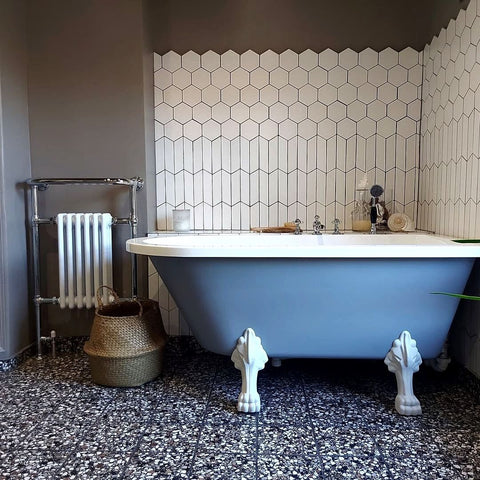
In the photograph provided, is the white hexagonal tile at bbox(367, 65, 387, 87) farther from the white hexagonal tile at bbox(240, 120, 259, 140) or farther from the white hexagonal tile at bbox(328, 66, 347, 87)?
the white hexagonal tile at bbox(240, 120, 259, 140)

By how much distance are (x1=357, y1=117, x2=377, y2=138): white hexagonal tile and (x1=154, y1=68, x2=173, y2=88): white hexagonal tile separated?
115cm

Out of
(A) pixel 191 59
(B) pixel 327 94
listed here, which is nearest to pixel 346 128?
(B) pixel 327 94

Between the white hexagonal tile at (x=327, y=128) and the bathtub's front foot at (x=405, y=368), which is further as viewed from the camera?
the white hexagonal tile at (x=327, y=128)

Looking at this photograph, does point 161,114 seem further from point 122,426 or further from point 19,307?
point 122,426

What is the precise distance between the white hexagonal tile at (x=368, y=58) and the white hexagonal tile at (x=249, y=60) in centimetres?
60

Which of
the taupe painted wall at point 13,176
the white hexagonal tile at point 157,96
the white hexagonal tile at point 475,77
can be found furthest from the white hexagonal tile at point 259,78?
the taupe painted wall at point 13,176

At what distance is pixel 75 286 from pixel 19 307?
296mm

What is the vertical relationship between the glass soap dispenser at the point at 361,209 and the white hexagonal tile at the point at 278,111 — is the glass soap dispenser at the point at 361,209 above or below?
below

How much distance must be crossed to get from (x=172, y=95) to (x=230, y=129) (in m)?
0.40

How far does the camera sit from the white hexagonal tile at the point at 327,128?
8.99 ft

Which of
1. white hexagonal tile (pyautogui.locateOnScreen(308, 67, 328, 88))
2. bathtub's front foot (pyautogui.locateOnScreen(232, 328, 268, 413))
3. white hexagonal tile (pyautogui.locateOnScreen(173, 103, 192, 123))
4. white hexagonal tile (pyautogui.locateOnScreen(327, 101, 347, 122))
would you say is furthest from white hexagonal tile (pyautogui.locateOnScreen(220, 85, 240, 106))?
bathtub's front foot (pyautogui.locateOnScreen(232, 328, 268, 413))

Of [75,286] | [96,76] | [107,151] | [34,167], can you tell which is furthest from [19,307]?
[96,76]

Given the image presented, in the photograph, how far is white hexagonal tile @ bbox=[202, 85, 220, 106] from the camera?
9.01ft

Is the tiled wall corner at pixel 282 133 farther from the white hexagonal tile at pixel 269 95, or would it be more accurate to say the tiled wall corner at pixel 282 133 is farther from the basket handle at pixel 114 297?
the basket handle at pixel 114 297
